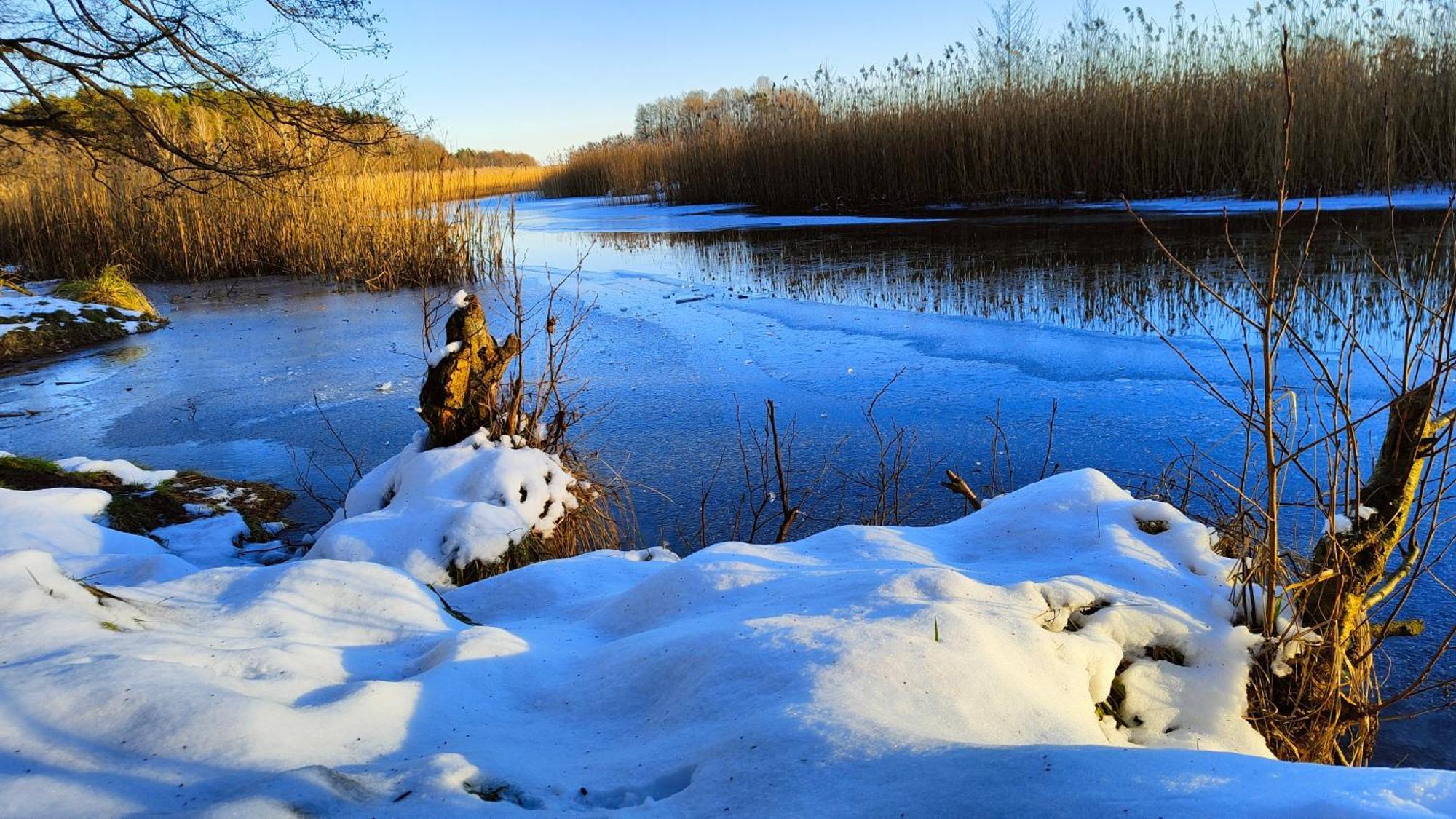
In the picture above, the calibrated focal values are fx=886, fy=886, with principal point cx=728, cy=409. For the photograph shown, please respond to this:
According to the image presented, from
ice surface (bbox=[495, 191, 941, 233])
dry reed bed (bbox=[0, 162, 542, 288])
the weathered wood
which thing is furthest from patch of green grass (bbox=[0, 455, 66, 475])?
ice surface (bbox=[495, 191, 941, 233])

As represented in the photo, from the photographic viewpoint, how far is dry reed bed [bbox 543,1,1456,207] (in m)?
10.6

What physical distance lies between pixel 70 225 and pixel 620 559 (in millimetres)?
11721

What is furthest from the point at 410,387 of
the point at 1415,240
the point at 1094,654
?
the point at 1415,240

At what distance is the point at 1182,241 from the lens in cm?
829

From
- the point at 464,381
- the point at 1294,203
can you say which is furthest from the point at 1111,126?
the point at 464,381

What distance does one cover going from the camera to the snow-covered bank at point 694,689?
1.18 meters

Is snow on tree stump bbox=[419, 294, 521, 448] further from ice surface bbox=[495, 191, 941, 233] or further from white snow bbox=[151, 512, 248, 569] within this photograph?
ice surface bbox=[495, 191, 941, 233]

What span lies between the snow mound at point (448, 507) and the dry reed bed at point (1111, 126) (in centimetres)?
871

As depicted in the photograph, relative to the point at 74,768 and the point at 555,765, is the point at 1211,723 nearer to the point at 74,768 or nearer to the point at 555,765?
the point at 555,765

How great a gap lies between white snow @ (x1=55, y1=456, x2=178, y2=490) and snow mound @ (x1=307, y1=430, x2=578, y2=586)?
0.97m

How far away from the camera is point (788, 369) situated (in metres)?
5.34

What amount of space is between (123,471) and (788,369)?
11.1ft

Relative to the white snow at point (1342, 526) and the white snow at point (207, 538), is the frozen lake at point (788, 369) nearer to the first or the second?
the white snow at point (207, 538)

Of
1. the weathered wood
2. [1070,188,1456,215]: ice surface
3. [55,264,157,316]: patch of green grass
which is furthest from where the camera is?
[1070,188,1456,215]: ice surface
